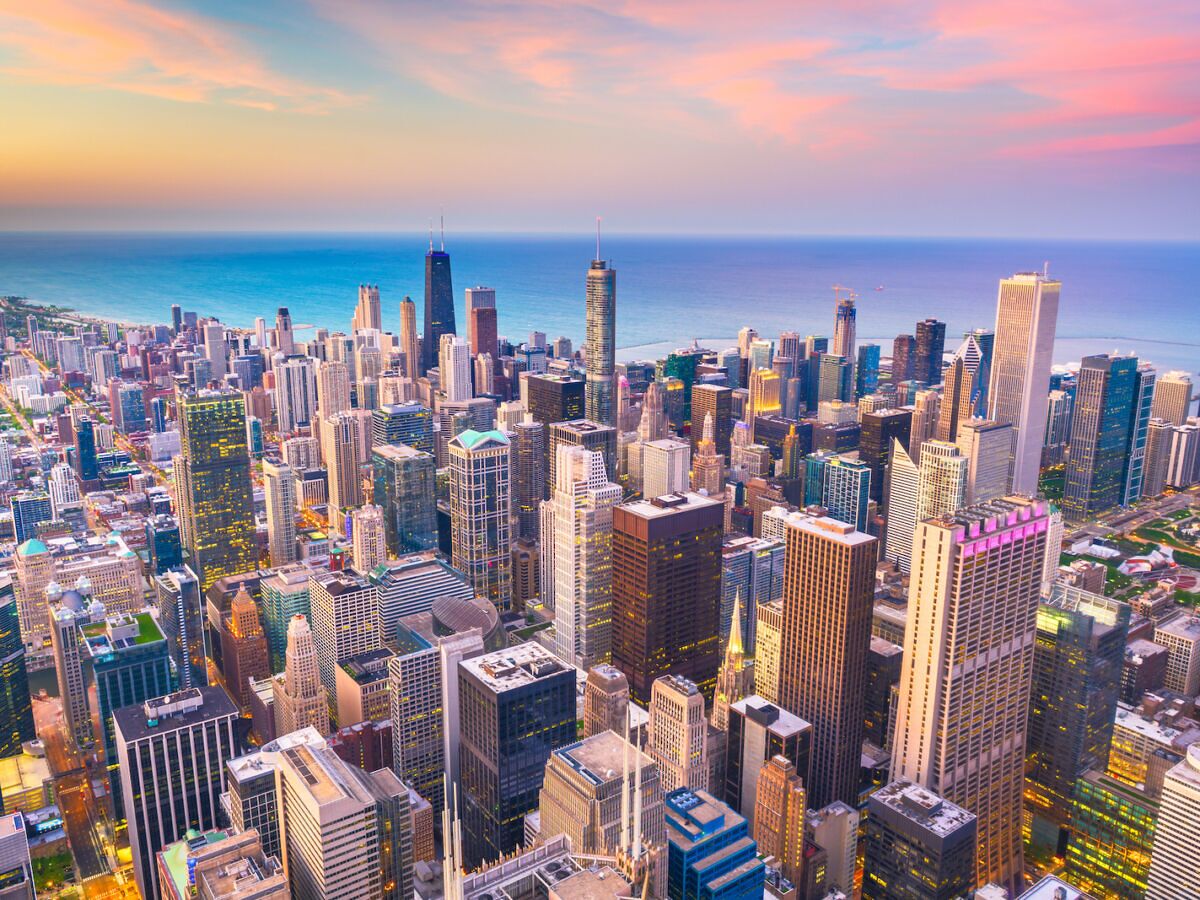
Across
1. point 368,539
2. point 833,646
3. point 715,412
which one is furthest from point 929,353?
point 368,539

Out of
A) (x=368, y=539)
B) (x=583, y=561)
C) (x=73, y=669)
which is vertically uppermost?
(x=583, y=561)

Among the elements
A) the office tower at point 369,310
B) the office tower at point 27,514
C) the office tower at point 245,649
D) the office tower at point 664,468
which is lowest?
the office tower at point 245,649

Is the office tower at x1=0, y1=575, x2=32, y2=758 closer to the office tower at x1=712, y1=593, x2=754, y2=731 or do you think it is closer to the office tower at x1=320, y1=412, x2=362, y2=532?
the office tower at x1=320, y1=412, x2=362, y2=532

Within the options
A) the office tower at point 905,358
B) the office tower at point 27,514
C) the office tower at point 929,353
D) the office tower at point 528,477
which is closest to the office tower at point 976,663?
the office tower at point 528,477

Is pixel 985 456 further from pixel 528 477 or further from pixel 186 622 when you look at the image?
pixel 186 622

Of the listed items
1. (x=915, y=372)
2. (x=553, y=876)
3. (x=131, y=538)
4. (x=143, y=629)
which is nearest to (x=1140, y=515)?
(x=915, y=372)

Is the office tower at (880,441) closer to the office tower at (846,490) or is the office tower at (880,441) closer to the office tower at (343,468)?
the office tower at (846,490)

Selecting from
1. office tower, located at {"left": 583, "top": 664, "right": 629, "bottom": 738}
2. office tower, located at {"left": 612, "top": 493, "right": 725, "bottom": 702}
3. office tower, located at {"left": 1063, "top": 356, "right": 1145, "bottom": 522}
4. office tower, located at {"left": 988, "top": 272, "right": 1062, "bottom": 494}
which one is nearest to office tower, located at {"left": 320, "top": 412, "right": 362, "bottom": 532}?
office tower, located at {"left": 612, "top": 493, "right": 725, "bottom": 702}
